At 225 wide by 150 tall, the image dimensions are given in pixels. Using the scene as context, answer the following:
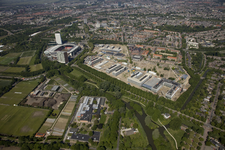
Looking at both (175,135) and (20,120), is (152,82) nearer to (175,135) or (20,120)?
(175,135)

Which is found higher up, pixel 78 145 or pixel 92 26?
pixel 92 26

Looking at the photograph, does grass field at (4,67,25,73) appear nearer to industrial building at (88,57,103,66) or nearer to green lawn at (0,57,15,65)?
green lawn at (0,57,15,65)

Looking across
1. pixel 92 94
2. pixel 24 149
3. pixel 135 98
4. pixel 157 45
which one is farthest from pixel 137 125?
pixel 157 45

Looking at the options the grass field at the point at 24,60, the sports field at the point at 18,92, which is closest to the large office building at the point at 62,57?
the grass field at the point at 24,60

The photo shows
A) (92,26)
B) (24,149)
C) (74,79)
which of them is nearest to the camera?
(24,149)

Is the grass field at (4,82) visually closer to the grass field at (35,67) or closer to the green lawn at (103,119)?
the grass field at (35,67)

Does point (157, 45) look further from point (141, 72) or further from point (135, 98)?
point (135, 98)
